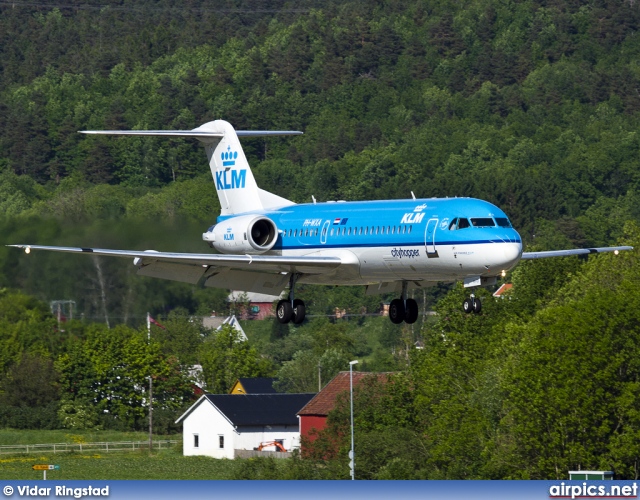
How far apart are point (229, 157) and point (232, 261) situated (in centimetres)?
778

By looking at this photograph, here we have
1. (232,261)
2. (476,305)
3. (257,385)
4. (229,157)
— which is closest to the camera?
(476,305)

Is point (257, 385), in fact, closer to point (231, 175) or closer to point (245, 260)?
point (231, 175)

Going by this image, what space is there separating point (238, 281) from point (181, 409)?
61.4m

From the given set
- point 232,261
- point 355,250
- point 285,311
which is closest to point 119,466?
point 285,311

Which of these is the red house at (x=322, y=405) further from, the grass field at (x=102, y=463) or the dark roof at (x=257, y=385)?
the dark roof at (x=257, y=385)

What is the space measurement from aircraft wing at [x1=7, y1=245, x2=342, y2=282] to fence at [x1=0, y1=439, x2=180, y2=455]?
155 feet

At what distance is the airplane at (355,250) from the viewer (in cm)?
4278

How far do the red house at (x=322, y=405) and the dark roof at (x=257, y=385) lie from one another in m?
19.9

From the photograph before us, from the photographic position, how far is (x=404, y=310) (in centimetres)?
4650

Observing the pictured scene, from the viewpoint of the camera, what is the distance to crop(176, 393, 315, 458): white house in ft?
308

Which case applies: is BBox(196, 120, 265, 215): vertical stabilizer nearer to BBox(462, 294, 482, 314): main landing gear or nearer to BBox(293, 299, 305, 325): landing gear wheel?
BBox(293, 299, 305, 325): landing gear wheel

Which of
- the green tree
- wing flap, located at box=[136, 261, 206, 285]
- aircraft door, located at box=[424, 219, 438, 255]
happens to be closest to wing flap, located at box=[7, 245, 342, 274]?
wing flap, located at box=[136, 261, 206, 285]

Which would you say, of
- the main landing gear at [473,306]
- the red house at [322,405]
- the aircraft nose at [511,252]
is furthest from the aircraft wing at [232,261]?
the red house at [322,405]

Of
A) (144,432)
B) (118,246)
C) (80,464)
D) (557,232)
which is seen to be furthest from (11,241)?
(557,232)
